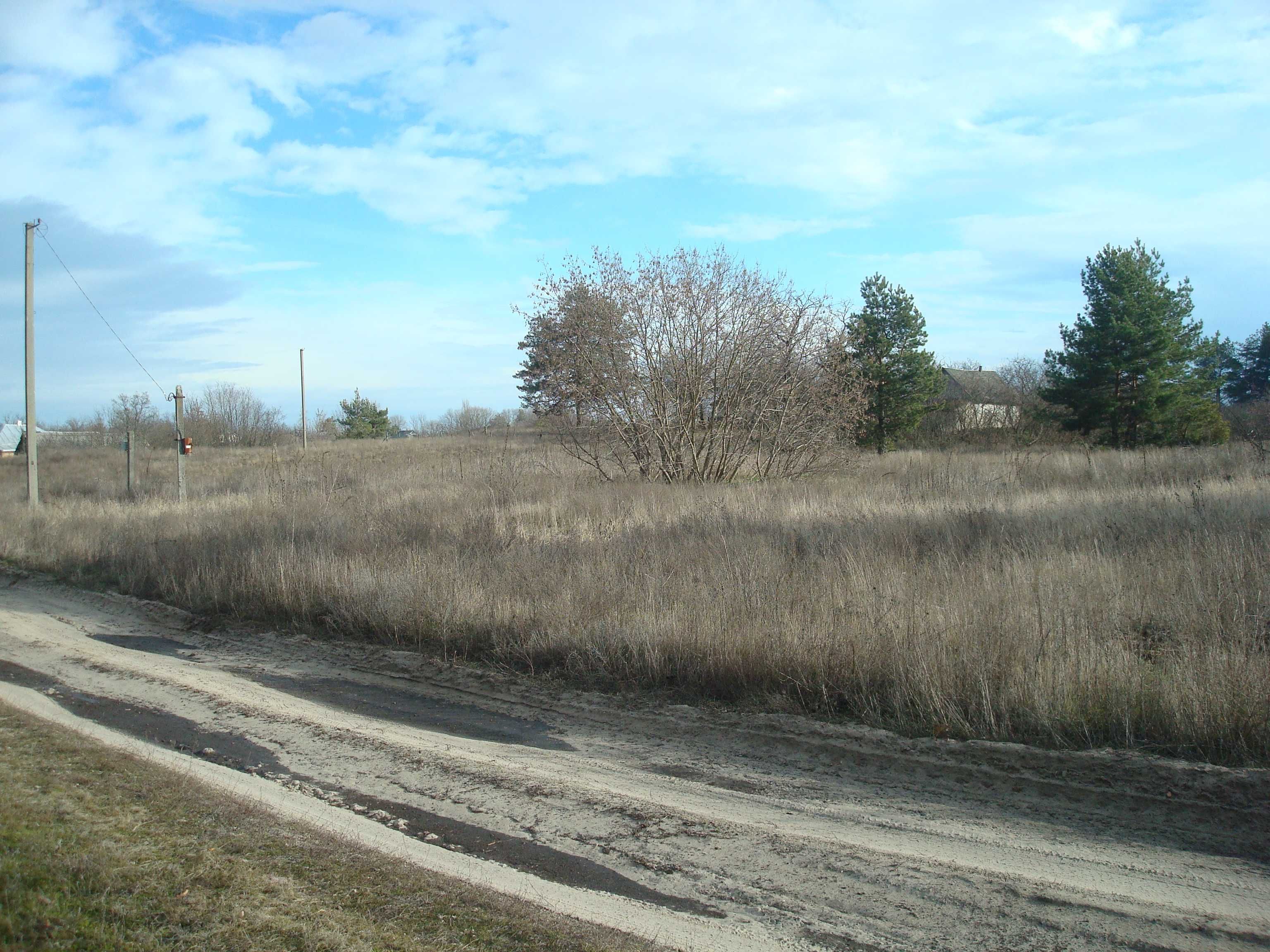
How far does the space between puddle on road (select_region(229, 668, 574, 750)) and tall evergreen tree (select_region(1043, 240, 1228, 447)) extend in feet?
108

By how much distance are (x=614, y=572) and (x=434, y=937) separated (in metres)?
5.48

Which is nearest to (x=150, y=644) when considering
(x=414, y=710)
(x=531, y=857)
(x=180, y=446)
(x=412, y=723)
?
(x=414, y=710)

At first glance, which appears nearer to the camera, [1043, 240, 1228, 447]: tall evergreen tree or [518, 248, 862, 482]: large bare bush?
[518, 248, 862, 482]: large bare bush

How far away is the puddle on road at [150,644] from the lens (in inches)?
319

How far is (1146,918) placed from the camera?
315 centimetres

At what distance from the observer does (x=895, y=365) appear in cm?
3725

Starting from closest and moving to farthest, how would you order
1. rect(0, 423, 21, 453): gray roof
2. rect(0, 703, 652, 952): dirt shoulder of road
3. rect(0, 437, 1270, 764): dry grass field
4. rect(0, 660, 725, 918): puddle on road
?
rect(0, 703, 652, 952): dirt shoulder of road → rect(0, 660, 725, 918): puddle on road → rect(0, 437, 1270, 764): dry grass field → rect(0, 423, 21, 453): gray roof

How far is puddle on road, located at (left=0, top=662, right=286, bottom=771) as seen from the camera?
16.8 feet

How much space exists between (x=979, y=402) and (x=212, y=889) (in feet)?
148

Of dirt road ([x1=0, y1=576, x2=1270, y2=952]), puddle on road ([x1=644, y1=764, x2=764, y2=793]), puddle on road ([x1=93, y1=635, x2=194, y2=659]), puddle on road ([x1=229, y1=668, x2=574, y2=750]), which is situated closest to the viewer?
dirt road ([x1=0, y1=576, x2=1270, y2=952])

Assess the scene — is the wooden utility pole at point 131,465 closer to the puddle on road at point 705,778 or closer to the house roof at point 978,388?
the puddle on road at point 705,778

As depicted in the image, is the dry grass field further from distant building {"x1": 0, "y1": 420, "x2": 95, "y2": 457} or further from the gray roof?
the gray roof

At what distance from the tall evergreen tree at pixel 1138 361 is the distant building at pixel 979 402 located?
148 inches

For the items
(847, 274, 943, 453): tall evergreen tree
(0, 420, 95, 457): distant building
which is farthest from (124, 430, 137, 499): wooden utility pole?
(847, 274, 943, 453): tall evergreen tree
